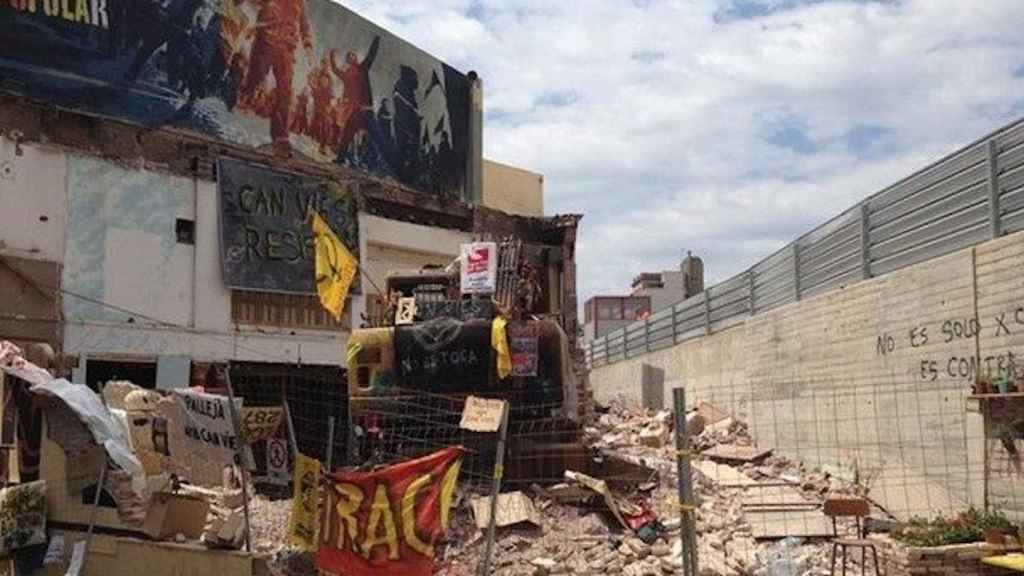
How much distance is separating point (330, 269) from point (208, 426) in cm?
336

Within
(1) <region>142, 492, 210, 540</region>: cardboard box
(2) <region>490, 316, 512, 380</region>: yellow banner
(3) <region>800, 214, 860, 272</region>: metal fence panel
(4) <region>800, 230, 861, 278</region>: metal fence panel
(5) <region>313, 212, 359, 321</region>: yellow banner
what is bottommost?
(1) <region>142, 492, 210, 540</region>: cardboard box

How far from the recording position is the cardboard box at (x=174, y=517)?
9.07m

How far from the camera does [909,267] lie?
1289 centimetres

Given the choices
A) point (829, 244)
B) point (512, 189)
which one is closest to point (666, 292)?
point (512, 189)

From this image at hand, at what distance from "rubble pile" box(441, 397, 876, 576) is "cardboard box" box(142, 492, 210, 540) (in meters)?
2.87

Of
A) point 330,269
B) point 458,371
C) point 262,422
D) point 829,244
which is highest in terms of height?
Result: point 829,244

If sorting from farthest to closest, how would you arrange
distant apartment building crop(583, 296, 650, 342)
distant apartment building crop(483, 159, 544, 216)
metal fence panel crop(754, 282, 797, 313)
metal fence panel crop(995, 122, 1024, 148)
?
distant apartment building crop(583, 296, 650, 342), distant apartment building crop(483, 159, 544, 216), metal fence panel crop(754, 282, 797, 313), metal fence panel crop(995, 122, 1024, 148)

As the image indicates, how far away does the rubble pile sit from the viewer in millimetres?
11195

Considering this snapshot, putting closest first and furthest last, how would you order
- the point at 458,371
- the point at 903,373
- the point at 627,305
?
the point at 903,373 < the point at 458,371 < the point at 627,305

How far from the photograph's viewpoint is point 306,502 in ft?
29.7

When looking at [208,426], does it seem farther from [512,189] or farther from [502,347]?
[512,189]

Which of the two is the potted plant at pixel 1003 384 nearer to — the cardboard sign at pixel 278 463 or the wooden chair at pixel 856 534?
the wooden chair at pixel 856 534

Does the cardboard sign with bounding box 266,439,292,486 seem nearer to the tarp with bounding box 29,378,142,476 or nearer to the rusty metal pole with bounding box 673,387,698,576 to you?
the tarp with bounding box 29,378,142,476

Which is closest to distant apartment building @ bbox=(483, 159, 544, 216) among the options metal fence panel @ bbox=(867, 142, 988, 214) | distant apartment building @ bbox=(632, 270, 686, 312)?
distant apartment building @ bbox=(632, 270, 686, 312)
